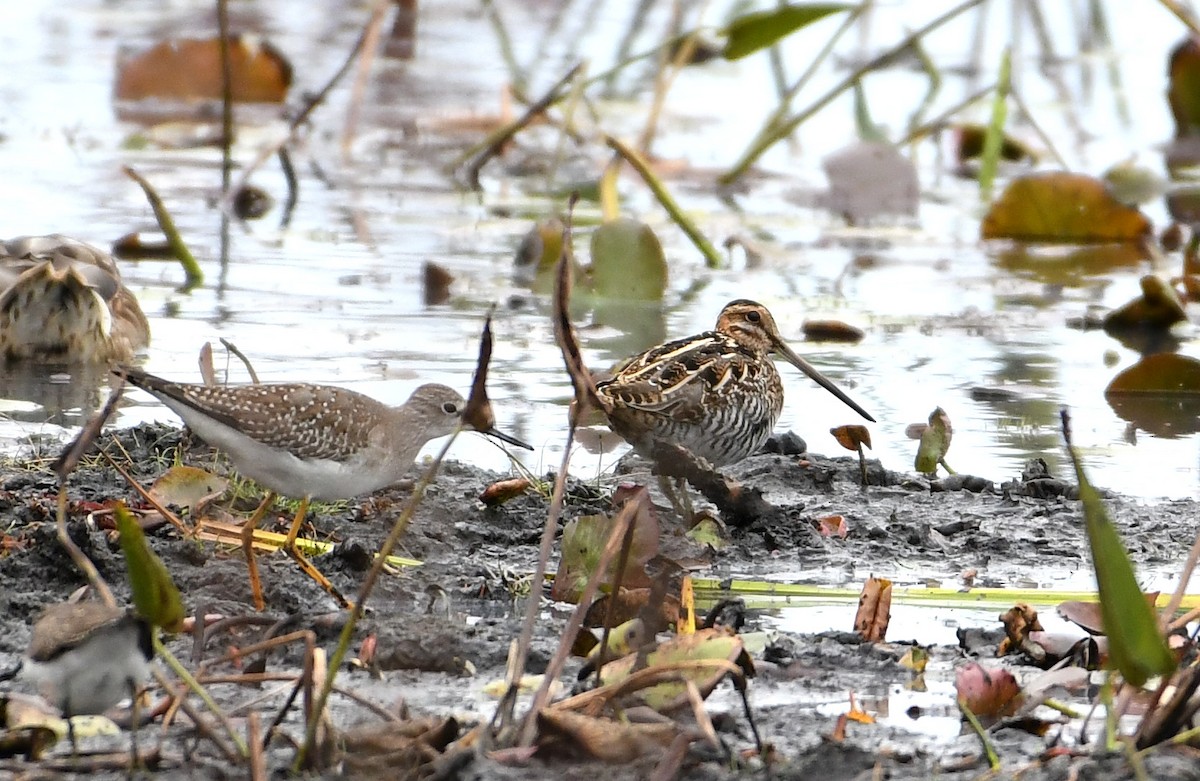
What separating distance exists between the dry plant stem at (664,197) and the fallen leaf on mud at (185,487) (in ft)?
14.2

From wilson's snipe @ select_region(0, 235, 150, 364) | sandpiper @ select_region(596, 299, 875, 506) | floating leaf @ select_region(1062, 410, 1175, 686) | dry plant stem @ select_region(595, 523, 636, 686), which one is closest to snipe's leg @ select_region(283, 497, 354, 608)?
dry plant stem @ select_region(595, 523, 636, 686)

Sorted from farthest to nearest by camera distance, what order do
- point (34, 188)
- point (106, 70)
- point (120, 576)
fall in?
1. point (106, 70)
2. point (34, 188)
3. point (120, 576)

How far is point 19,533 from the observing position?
5.69m

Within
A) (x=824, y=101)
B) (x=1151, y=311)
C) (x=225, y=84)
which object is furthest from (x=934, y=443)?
(x=225, y=84)

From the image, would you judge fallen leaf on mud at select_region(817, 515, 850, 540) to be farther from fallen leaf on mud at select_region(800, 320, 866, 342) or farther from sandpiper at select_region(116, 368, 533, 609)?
fallen leaf on mud at select_region(800, 320, 866, 342)

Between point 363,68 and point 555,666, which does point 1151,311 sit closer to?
point 363,68

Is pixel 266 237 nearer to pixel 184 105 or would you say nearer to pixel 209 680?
pixel 184 105

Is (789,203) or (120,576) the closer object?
(120,576)

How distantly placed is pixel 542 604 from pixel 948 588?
1292 mm

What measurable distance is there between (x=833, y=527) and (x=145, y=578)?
3.15m

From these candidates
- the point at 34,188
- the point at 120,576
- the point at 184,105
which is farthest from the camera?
the point at 184,105

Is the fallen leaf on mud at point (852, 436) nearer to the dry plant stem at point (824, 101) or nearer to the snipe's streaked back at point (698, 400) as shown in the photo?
the snipe's streaked back at point (698, 400)

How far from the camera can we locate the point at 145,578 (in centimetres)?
379

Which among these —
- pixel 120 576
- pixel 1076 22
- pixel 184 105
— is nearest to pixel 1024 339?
pixel 120 576
